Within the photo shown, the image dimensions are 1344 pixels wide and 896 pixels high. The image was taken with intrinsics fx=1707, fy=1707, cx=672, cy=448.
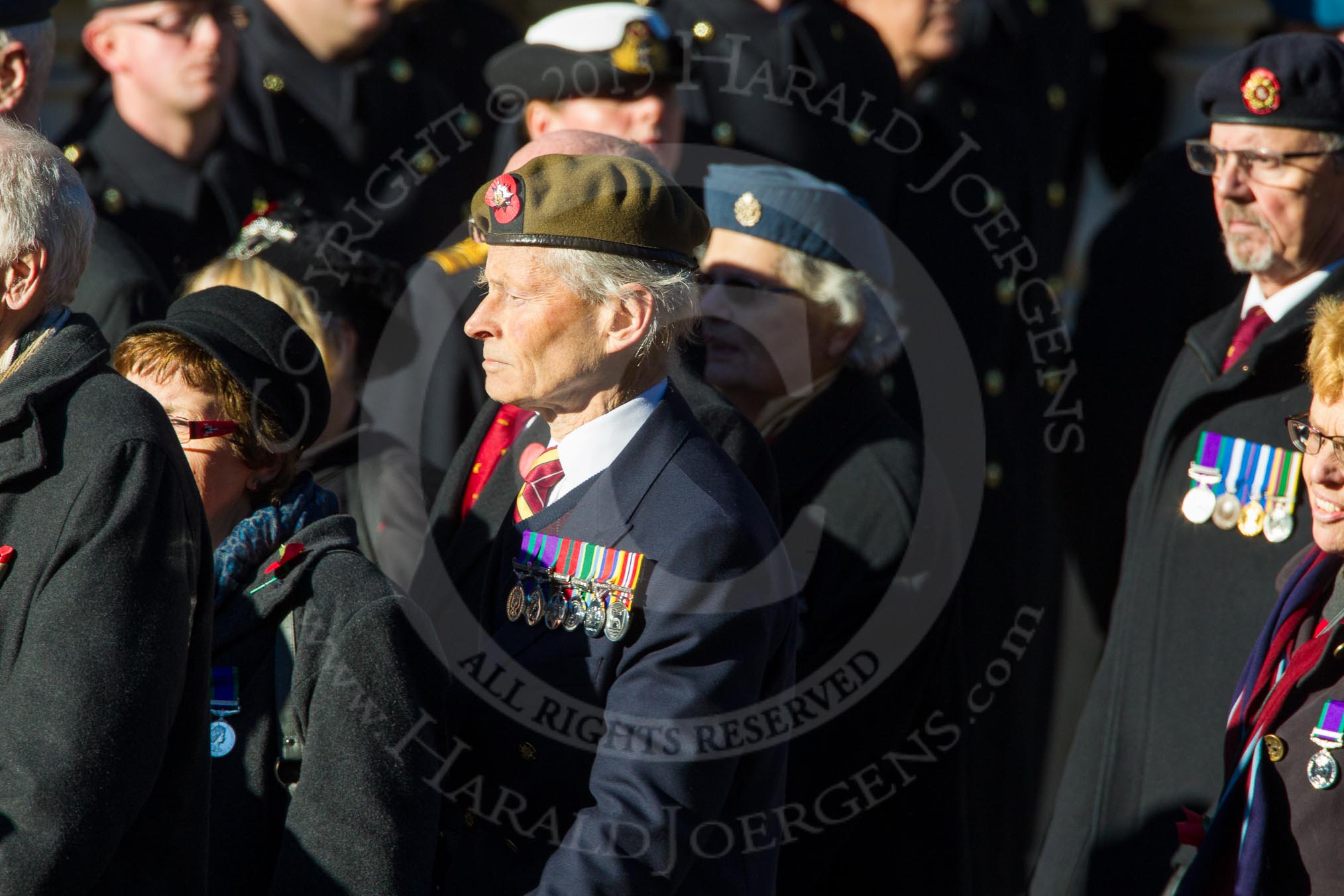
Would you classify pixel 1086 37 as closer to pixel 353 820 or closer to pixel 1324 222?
pixel 1324 222

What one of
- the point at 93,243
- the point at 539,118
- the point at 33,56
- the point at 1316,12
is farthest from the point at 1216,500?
the point at 33,56

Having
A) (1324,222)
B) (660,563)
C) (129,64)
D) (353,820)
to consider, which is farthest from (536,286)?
(129,64)

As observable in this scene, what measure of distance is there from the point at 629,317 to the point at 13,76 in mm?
1958

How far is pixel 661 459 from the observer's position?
2.41 meters

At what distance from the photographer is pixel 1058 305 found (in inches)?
194

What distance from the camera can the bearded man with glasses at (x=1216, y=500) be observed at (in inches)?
128

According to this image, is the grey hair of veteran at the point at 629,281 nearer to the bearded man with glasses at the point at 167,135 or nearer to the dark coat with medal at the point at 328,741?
the dark coat with medal at the point at 328,741

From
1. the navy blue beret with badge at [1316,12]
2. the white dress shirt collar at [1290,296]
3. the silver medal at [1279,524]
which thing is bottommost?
the silver medal at [1279,524]

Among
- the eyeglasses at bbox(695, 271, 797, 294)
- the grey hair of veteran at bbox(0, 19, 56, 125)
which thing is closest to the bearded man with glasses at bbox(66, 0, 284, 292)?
the grey hair of veteran at bbox(0, 19, 56, 125)

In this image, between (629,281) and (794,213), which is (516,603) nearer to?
(629,281)

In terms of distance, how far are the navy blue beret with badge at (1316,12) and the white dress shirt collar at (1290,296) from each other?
5.03 ft

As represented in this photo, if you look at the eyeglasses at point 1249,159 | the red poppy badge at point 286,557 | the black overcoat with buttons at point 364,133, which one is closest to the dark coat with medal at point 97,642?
the red poppy badge at point 286,557

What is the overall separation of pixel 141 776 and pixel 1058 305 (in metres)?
3.52

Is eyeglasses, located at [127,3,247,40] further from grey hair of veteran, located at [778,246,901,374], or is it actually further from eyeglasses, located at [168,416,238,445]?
eyeglasses, located at [168,416,238,445]
